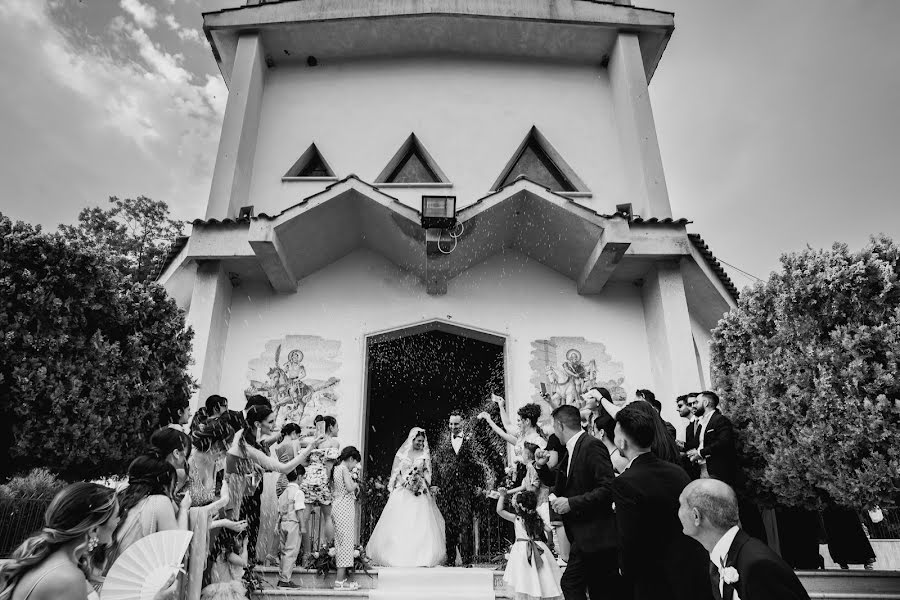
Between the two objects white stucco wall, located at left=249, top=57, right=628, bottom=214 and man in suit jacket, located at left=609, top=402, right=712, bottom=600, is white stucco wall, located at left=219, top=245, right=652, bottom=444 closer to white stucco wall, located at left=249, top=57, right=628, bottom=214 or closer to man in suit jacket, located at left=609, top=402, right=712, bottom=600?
white stucco wall, located at left=249, top=57, right=628, bottom=214

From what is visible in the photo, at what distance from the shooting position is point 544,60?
14.5 metres

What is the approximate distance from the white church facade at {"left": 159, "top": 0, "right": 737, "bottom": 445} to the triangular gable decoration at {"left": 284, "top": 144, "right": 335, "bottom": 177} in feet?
0.13

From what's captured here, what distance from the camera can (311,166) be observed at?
13570 millimetres

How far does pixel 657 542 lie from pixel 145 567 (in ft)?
8.68

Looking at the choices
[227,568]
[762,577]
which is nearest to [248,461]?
[227,568]

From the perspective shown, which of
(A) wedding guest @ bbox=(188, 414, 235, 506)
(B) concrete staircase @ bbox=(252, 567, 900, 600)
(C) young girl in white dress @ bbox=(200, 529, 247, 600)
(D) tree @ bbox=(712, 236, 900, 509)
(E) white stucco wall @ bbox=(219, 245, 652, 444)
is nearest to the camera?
(C) young girl in white dress @ bbox=(200, 529, 247, 600)

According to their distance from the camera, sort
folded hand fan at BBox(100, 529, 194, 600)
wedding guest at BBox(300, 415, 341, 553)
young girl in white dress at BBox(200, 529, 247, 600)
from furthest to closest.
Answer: wedding guest at BBox(300, 415, 341, 553) < young girl in white dress at BBox(200, 529, 247, 600) < folded hand fan at BBox(100, 529, 194, 600)

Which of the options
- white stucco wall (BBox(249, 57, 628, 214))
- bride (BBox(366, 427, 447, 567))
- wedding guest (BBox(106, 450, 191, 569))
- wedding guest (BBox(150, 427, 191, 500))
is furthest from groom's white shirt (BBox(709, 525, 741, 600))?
white stucco wall (BBox(249, 57, 628, 214))

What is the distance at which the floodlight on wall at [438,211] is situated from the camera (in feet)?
33.4

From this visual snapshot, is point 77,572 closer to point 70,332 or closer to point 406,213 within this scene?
point 70,332

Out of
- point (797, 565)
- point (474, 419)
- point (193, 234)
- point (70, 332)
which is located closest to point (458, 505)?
point (474, 419)

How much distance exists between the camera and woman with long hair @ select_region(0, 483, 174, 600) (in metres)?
2.16

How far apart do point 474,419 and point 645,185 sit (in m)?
7.54

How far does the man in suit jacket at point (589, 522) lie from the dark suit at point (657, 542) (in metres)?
0.57
